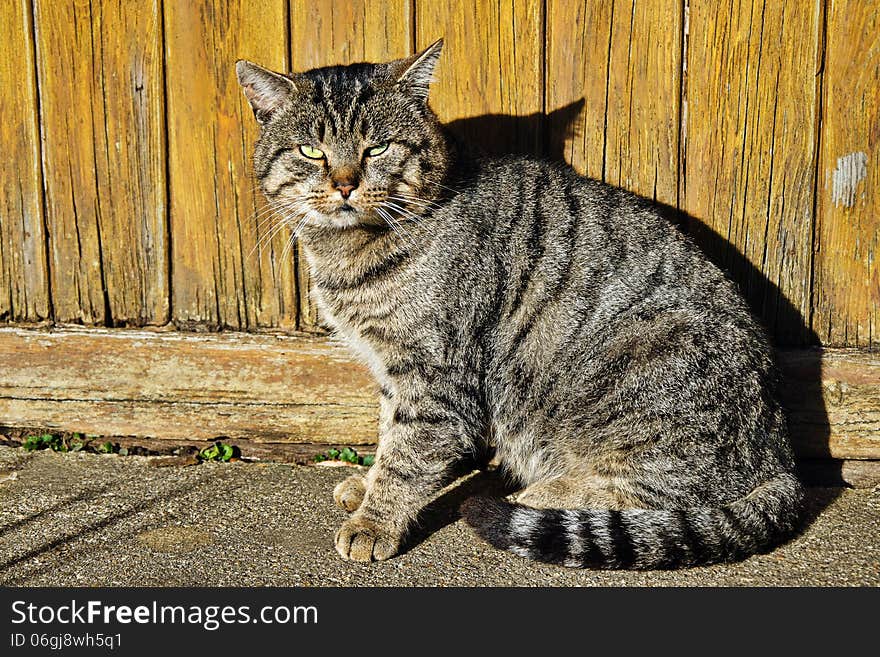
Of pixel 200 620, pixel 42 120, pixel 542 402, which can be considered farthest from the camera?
pixel 42 120

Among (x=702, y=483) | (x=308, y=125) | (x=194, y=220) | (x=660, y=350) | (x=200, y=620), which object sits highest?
(x=308, y=125)

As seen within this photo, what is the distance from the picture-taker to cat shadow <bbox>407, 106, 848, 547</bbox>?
12.1 ft

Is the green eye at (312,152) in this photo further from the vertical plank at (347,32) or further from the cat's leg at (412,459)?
the cat's leg at (412,459)

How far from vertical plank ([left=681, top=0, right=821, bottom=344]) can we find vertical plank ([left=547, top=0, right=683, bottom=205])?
0.08 m

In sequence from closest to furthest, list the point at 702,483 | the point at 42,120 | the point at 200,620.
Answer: the point at 200,620 < the point at 702,483 < the point at 42,120

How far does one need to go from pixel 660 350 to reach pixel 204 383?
1.87 metres

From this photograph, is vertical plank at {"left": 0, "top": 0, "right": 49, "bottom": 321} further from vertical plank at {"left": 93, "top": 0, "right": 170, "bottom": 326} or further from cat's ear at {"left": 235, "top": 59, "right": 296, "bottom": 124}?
cat's ear at {"left": 235, "top": 59, "right": 296, "bottom": 124}

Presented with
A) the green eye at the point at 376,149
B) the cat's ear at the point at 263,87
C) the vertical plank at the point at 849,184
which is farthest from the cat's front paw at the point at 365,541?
the vertical plank at the point at 849,184

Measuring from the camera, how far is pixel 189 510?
341 cm

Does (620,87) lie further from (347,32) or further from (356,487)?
(356,487)

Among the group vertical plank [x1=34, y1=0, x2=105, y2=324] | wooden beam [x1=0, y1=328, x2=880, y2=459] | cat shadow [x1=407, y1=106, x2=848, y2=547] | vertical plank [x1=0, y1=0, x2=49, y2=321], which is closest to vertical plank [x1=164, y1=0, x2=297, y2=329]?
wooden beam [x1=0, y1=328, x2=880, y2=459]

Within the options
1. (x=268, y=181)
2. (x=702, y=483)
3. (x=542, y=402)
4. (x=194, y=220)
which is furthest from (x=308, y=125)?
(x=702, y=483)

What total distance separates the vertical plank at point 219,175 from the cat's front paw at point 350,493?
0.75m

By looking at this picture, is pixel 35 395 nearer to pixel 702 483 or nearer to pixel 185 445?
pixel 185 445
